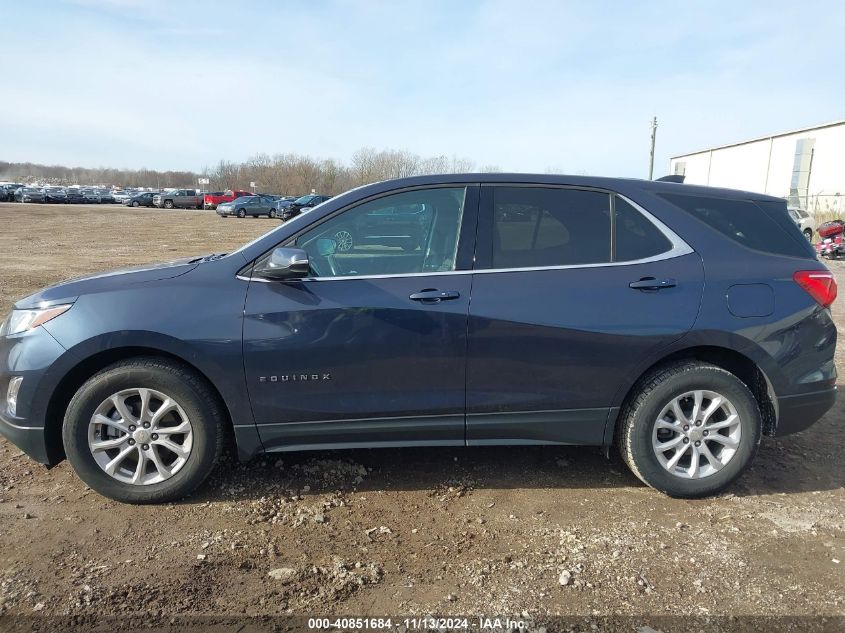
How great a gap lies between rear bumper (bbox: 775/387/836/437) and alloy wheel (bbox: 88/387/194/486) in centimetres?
339

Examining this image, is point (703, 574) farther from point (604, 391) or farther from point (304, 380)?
point (304, 380)

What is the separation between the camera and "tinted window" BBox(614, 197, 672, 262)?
3393mm

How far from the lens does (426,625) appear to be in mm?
2418

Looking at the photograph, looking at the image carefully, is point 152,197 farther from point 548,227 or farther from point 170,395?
point 548,227

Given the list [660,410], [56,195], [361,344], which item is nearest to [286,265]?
[361,344]

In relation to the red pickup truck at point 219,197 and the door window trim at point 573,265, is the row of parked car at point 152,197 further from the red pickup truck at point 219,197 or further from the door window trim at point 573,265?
the door window trim at point 573,265

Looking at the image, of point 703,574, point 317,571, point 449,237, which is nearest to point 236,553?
point 317,571

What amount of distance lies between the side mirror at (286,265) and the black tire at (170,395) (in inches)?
27.5

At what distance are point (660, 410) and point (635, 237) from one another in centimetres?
101

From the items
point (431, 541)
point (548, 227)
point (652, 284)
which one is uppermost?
point (548, 227)

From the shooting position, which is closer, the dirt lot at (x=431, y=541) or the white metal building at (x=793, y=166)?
the dirt lot at (x=431, y=541)

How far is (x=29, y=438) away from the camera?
3.17 meters

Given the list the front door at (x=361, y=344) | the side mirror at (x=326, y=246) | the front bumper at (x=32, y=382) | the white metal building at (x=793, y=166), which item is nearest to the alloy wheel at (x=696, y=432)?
the front door at (x=361, y=344)

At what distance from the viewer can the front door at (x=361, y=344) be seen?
A: 3.15 meters
